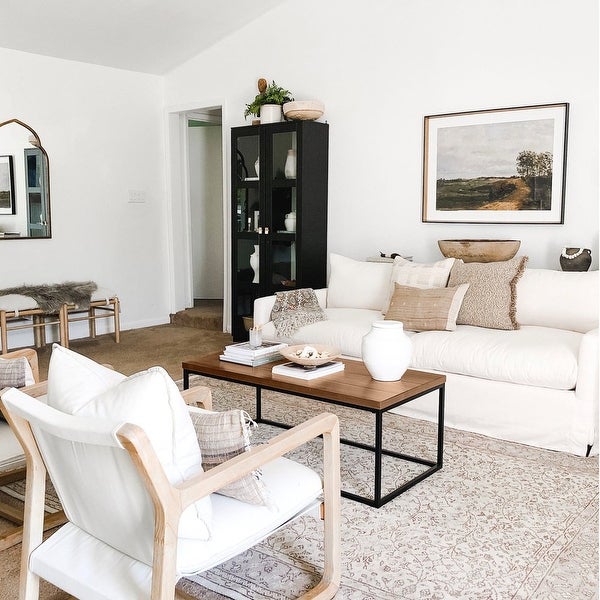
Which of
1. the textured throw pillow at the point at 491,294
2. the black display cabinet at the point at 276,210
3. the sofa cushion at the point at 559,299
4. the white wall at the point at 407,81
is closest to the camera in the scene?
the sofa cushion at the point at 559,299

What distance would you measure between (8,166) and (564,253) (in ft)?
14.0

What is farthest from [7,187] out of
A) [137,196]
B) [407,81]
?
[407,81]

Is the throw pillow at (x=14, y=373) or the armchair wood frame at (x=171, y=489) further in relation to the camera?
the throw pillow at (x=14, y=373)

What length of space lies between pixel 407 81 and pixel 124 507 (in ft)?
13.7

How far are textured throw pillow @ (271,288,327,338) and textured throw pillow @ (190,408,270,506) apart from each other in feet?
8.37

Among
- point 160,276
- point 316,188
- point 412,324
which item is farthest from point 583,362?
point 160,276

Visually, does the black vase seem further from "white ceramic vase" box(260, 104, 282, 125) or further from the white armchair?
the white armchair

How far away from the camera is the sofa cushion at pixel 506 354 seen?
3.32 m

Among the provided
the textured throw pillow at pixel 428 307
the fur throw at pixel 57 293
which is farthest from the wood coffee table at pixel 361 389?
the fur throw at pixel 57 293

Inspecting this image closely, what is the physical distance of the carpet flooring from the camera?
215cm

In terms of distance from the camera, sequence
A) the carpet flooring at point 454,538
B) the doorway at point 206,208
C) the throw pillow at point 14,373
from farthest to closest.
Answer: the doorway at point 206,208, the throw pillow at point 14,373, the carpet flooring at point 454,538

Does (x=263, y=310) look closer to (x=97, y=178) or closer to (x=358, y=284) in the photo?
(x=358, y=284)

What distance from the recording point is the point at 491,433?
353 cm

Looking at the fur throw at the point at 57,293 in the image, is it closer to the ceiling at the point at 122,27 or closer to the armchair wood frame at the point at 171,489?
the ceiling at the point at 122,27
